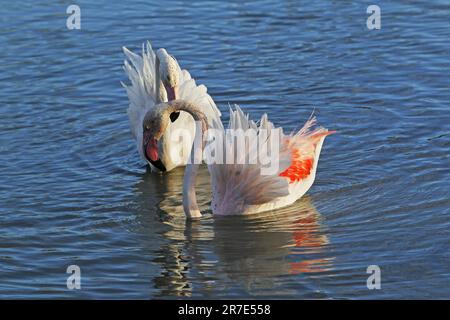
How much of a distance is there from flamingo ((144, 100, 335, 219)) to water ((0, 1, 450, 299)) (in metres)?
0.14

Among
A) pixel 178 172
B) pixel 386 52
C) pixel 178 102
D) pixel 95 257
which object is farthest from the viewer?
pixel 386 52

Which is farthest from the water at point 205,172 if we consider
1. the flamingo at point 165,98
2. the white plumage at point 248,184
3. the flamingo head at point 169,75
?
the flamingo head at point 169,75

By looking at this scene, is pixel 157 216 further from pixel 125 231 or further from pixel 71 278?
pixel 71 278

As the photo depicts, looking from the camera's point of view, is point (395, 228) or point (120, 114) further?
point (120, 114)

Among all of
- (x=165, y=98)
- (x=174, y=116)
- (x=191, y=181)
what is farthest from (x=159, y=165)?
Answer: (x=191, y=181)

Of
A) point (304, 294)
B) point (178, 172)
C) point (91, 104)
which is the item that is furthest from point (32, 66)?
point (304, 294)

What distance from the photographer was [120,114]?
12.7 m

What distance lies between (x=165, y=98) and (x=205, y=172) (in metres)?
0.84

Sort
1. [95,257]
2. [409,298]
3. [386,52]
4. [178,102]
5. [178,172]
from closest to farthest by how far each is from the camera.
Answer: [409,298], [95,257], [178,102], [178,172], [386,52]

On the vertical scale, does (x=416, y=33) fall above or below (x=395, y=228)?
above

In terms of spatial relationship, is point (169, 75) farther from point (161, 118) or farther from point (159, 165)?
point (161, 118)

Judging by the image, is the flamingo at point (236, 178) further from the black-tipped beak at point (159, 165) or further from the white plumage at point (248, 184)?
the black-tipped beak at point (159, 165)

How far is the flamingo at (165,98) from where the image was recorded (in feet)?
36.8

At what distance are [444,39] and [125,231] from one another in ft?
19.5
